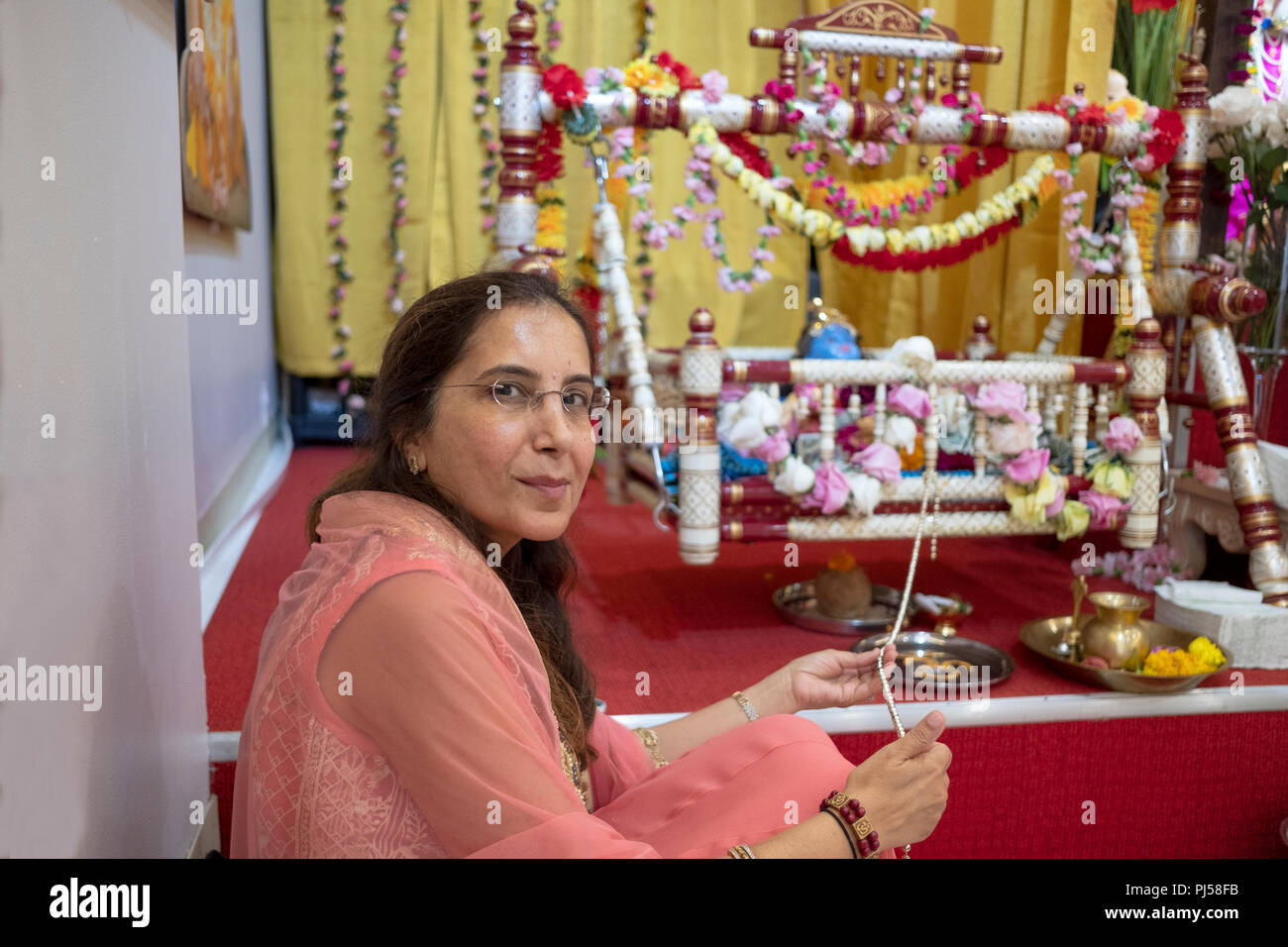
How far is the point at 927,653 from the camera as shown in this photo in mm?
2557

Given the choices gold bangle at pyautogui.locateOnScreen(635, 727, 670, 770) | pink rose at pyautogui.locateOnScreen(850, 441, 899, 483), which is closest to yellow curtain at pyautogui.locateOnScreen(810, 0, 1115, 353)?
pink rose at pyautogui.locateOnScreen(850, 441, 899, 483)

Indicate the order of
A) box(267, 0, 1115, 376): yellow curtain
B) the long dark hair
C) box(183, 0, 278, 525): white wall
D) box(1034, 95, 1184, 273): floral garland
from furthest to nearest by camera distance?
box(267, 0, 1115, 376): yellow curtain, box(183, 0, 278, 525): white wall, box(1034, 95, 1184, 273): floral garland, the long dark hair

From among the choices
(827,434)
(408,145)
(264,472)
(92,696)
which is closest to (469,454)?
(92,696)

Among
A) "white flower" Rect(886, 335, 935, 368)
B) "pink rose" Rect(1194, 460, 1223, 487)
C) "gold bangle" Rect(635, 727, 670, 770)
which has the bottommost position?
"gold bangle" Rect(635, 727, 670, 770)

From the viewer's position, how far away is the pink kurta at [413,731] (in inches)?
37.6

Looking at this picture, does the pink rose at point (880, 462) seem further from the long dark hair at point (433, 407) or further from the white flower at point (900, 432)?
the long dark hair at point (433, 407)

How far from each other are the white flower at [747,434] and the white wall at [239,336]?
54.8 inches

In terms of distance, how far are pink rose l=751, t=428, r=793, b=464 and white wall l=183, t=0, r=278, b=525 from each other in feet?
4.74

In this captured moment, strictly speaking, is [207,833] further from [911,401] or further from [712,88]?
[712,88]

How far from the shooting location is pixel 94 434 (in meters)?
1.18

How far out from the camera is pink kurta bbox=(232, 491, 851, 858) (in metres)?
0.95

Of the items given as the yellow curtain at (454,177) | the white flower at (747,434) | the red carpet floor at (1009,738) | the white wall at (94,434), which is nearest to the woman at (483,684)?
the white wall at (94,434)

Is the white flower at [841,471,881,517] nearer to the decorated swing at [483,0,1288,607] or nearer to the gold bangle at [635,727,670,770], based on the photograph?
the decorated swing at [483,0,1288,607]

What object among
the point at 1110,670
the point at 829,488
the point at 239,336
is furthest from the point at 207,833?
the point at 239,336
